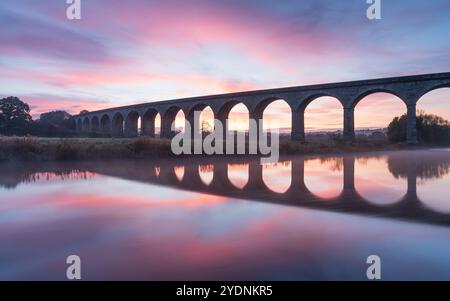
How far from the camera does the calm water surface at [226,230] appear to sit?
2479 mm

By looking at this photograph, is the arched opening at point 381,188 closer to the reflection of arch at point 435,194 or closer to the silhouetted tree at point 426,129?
the reflection of arch at point 435,194

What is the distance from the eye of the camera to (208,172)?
901 centimetres

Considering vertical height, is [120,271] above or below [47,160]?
below

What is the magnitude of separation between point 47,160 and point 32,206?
6.90m

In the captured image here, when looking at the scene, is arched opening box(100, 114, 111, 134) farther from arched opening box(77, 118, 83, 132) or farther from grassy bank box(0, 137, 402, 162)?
grassy bank box(0, 137, 402, 162)

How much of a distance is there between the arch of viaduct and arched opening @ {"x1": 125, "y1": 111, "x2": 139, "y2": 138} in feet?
3.74

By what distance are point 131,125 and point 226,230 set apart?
42.5m

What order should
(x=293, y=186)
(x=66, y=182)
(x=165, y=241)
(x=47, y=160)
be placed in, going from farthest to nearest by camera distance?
(x=47, y=160)
(x=66, y=182)
(x=293, y=186)
(x=165, y=241)

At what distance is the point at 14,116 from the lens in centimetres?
3684

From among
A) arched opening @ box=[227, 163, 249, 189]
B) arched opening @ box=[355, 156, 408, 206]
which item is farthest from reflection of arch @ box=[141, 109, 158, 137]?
arched opening @ box=[355, 156, 408, 206]
